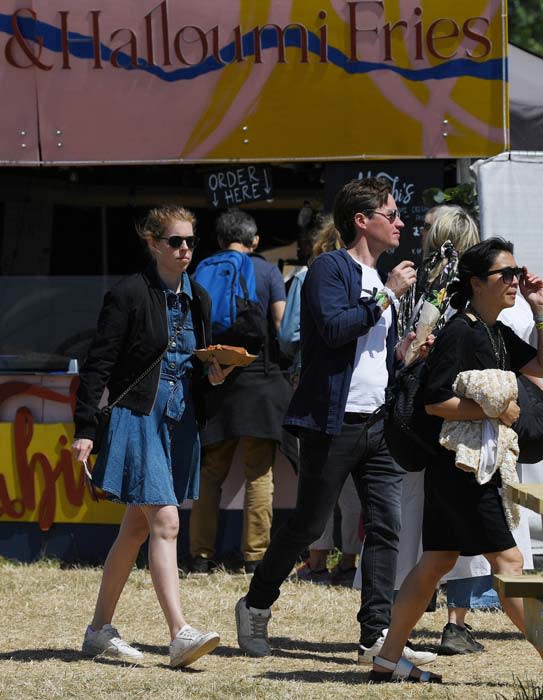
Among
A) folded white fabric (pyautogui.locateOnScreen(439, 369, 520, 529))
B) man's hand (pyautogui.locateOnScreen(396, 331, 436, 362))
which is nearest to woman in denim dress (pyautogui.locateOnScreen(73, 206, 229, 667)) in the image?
man's hand (pyautogui.locateOnScreen(396, 331, 436, 362))

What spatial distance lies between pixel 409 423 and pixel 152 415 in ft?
3.55

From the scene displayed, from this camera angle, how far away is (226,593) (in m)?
7.02

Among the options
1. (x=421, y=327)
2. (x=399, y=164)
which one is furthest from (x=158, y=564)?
(x=399, y=164)

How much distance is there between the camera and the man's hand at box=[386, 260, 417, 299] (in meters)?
5.27

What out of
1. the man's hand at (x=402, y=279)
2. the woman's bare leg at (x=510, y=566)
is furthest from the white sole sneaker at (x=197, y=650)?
the man's hand at (x=402, y=279)

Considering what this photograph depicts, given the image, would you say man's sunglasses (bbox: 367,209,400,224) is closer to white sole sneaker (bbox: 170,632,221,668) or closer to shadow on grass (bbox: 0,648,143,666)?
white sole sneaker (bbox: 170,632,221,668)

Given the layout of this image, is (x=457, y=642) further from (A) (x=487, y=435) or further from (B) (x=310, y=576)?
(B) (x=310, y=576)

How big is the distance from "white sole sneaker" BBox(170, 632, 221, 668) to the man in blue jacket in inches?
16.5

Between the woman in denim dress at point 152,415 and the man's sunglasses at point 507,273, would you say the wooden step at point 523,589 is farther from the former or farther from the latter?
the woman in denim dress at point 152,415

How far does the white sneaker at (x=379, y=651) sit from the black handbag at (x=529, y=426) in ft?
3.02

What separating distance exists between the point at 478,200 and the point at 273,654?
2673 millimetres

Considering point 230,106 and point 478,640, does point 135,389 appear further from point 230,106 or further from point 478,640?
point 230,106

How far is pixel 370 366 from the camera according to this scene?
546 cm

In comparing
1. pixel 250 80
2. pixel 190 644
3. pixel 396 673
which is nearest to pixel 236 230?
pixel 250 80
